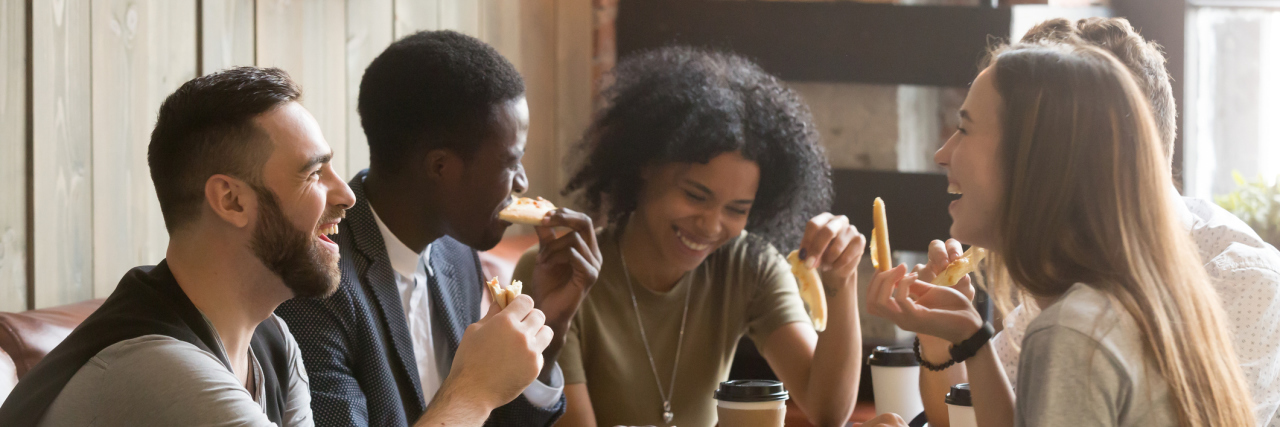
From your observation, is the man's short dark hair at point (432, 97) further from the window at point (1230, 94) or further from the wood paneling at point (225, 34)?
the window at point (1230, 94)

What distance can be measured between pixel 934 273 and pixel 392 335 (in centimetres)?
103

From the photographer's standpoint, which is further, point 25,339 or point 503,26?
point 503,26

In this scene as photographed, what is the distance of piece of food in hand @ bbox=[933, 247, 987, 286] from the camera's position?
1.73 m

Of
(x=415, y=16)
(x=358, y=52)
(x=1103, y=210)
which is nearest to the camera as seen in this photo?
(x=1103, y=210)

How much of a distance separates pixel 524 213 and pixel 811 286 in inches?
25.9

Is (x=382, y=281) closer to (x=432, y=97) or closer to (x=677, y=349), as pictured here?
(x=432, y=97)

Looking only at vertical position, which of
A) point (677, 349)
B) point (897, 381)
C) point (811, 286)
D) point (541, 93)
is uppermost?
point (541, 93)

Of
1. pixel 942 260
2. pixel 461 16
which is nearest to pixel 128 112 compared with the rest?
pixel 942 260

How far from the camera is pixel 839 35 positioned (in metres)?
3.70

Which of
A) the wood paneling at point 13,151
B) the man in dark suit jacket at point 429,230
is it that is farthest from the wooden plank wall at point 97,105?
the man in dark suit jacket at point 429,230

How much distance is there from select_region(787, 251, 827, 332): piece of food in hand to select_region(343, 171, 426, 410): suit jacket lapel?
2.77ft

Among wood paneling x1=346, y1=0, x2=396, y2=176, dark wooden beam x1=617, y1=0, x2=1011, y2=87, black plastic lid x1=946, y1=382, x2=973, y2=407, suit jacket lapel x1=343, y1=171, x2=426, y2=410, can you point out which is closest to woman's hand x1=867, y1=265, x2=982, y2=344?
black plastic lid x1=946, y1=382, x2=973, y2=407

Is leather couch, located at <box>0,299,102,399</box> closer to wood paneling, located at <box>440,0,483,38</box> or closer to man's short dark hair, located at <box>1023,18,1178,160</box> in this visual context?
man's short dark hair, located at <box>1023,18,1178,160</box>

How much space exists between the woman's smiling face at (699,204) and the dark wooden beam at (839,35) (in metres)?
1.32
